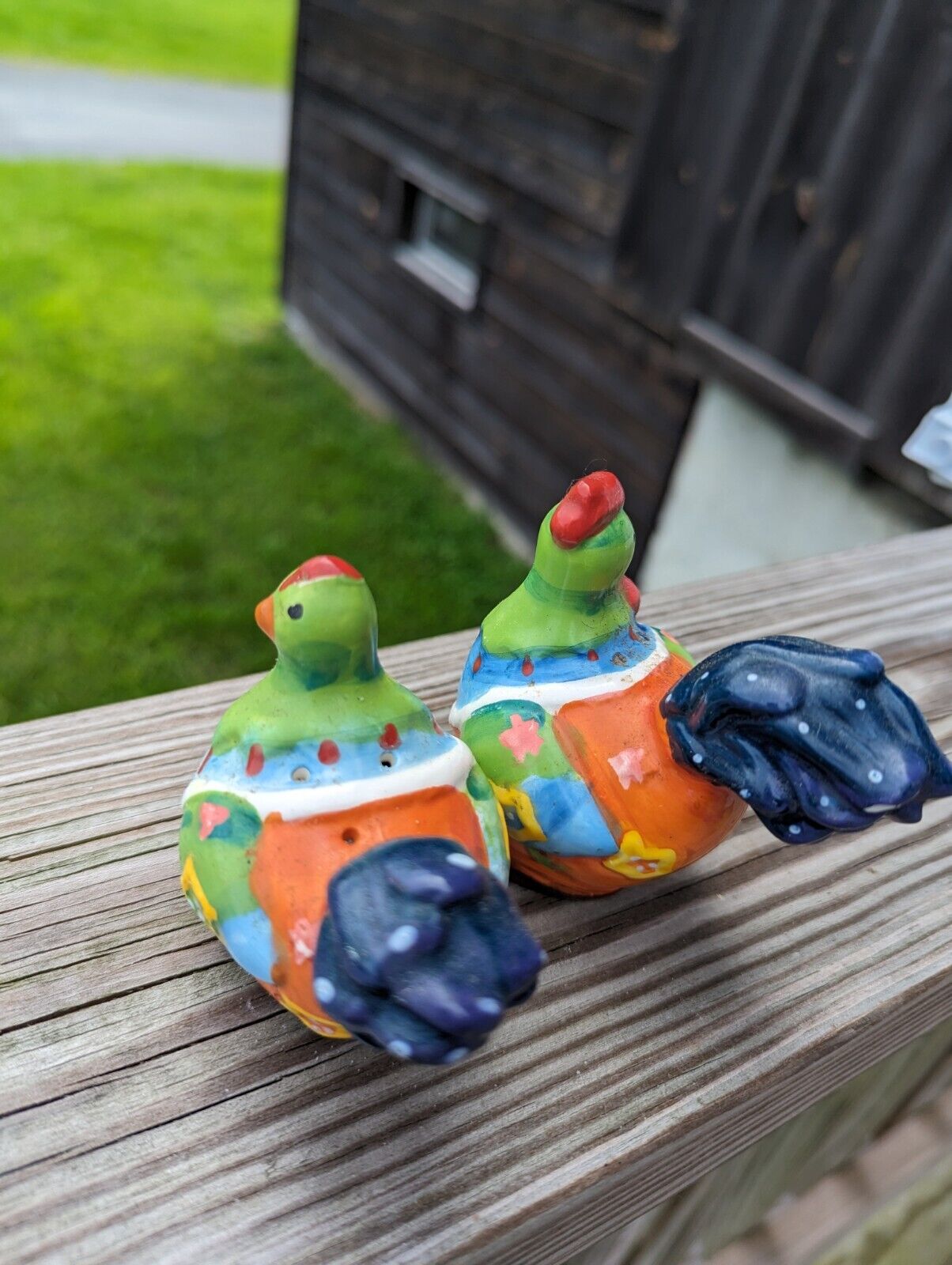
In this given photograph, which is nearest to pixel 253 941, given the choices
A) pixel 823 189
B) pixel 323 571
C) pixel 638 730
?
pixel 323 571

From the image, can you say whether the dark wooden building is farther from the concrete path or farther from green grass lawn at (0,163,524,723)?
the concrete path

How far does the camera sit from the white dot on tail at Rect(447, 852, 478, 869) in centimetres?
69

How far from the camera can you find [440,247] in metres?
4.70

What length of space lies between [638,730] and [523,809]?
137mm

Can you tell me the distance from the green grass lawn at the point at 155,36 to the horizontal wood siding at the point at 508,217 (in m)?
7.06

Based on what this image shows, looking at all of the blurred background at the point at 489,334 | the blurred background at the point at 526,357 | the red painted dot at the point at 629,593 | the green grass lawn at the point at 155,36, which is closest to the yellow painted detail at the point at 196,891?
the red painted dot at the point at 629,593

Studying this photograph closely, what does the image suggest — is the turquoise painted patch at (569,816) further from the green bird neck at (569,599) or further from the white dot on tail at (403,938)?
the white dot on tail at (403,938)

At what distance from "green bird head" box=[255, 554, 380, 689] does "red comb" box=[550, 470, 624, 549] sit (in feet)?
0.81

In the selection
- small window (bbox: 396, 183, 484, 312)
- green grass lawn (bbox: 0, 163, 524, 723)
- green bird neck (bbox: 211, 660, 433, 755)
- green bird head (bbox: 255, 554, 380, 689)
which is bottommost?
green grass lawn (bbox: 0, 163, 524, 723)

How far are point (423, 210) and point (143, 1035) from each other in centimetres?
449

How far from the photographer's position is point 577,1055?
930 mm

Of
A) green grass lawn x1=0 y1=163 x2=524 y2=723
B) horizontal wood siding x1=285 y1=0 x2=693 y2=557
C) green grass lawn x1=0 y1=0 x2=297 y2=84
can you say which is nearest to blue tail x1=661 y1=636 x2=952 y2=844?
horizontal wood siding x1=285 y1=0 x2=693 y2=557

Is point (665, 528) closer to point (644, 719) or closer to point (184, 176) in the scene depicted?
point (644, 719)

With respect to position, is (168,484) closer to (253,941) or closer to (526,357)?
(526,357)
